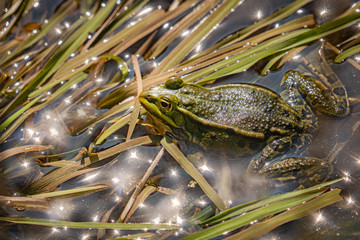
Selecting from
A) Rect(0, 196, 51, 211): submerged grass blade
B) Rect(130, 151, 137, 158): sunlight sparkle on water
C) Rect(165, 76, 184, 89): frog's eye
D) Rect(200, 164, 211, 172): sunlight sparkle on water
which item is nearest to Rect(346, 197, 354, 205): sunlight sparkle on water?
Rect(200, 164, 211, 172): sunlight sparkle on water

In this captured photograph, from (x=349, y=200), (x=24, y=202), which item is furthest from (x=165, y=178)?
(x=349, y=200)

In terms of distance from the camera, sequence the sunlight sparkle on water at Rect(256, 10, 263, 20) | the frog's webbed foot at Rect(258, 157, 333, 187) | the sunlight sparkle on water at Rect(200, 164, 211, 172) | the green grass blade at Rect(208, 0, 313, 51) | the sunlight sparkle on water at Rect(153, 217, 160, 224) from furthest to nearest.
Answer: the sunlight sparkle on water at Rect(256, 10, 263, 20), the green grass blade at Rect(208, 0, 313, 51), the sunlight sparkle on water at Rect(200, 164, 211, 172), the sunlight sparkle on water at Rect(153, 217, 160, 224), the frog's webbed foot at Rect(258, 157, 333, 187)

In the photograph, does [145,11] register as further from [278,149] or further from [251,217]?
[251,217]

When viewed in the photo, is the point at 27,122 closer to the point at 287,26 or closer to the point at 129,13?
the point at 129,13

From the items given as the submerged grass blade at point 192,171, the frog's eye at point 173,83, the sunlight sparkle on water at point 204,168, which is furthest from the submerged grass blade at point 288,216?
the frog's eye at point 173,83

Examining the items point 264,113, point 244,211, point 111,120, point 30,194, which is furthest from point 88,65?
point 244,211

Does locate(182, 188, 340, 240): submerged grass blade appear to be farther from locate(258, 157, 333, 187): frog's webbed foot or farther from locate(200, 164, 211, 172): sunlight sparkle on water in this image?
locate(200, 164, 211, 172): sunlight sparkle on water
